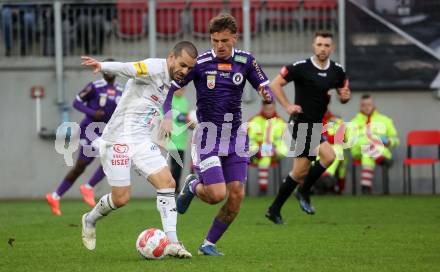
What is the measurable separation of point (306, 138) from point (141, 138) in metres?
3.91

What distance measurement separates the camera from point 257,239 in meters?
10.6

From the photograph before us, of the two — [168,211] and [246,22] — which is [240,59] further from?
[246,22]

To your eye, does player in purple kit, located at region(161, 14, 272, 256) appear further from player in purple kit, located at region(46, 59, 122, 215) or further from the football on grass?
player in purple kit, located at region(46, 59, 122, 215)

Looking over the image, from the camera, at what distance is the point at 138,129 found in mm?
9156

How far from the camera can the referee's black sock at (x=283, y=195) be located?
12742mm

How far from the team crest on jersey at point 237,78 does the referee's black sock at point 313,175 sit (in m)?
4.01

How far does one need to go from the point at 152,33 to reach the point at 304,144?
8.89 metres

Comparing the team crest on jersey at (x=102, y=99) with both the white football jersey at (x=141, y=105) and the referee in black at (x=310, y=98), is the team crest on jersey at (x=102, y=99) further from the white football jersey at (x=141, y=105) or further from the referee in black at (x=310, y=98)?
the white football jersey at (x=141, y=105)

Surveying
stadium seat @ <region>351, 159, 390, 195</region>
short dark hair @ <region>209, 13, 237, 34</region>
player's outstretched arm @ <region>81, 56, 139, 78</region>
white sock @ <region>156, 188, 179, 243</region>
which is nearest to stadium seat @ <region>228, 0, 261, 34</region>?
stadium seat @ <region>351, 159, 390, 195</region>

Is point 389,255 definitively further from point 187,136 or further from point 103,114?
point 187,136

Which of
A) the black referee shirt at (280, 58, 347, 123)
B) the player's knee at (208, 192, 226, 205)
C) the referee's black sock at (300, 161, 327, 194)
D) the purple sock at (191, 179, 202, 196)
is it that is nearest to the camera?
Answer: the player's knee at (208, 192, 226, 205)

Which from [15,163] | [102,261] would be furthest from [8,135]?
[102,261]

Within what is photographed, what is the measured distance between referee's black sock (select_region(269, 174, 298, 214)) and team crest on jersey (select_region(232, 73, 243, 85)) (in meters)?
3.57

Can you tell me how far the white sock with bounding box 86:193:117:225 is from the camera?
9148mm
